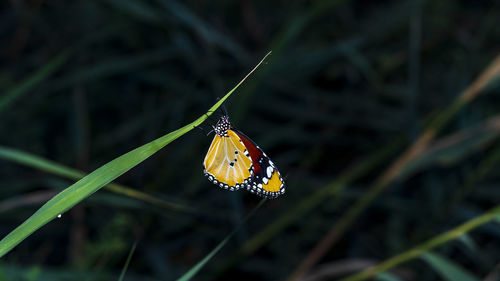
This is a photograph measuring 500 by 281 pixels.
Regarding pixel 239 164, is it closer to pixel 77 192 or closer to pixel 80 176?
pixel 80 176

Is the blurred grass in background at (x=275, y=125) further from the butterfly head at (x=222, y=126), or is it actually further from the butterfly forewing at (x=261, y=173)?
the butterfly head at (x=222, y=126)

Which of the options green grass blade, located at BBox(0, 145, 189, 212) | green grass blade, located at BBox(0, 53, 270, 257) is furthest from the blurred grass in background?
green grass blade, located at BBox(0, 53, 270, 257)

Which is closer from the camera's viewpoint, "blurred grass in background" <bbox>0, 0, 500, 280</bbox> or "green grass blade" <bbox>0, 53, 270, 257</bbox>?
"green grass blade" <bbox>0, 53, 270, 257</bbox>

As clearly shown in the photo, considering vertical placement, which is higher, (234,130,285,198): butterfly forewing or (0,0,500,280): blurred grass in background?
(0,0,500,280): blurred grass in background

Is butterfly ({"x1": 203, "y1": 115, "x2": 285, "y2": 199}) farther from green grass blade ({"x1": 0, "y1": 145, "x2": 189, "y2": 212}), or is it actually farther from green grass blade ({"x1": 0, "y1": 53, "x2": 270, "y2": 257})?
green grass blade ({"x1": 0, "y1": 53, "x2": 270, "y2": 257})

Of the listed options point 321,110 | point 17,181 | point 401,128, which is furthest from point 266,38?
point 17,181

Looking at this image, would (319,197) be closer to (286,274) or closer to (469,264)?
(286,274)

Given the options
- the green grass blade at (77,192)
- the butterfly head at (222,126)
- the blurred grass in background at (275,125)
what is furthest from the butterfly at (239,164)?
the blurred grass in background at (275,125)
